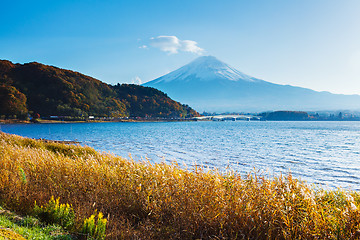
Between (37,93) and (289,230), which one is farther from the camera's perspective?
(37,93)

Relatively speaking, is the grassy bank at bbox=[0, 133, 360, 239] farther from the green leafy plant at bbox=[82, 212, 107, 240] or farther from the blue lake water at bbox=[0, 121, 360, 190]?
the blue lake water at bbox=[0, 121, 360, 190]

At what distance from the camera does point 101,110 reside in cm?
14712

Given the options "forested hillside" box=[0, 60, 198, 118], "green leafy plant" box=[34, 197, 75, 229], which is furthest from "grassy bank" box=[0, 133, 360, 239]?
"forested hillside" box=[0, 60, 198, 118]

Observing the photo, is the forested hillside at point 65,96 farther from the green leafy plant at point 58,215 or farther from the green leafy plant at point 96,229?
the green leafy plant at point 96,229

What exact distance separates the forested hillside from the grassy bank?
123154 mm

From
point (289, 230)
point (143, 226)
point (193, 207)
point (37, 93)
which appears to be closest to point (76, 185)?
point (143, 226)

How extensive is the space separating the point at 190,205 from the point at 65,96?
140980mm

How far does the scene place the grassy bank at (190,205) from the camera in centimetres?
411

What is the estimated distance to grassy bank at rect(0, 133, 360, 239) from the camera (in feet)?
13.5

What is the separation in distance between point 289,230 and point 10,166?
9154 mm

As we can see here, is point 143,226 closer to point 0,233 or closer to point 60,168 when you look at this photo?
point 0,233

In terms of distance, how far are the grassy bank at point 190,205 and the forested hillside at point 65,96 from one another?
123 meters

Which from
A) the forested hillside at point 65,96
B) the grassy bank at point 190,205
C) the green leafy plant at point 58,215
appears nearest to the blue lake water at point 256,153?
the grassy bank at point 190,205

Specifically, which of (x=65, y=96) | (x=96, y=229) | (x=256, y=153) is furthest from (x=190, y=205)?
(x=65, y=96)
